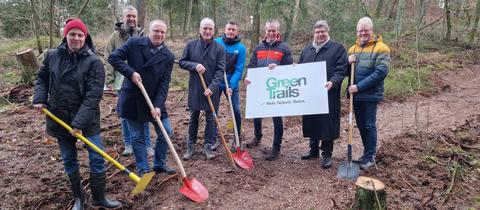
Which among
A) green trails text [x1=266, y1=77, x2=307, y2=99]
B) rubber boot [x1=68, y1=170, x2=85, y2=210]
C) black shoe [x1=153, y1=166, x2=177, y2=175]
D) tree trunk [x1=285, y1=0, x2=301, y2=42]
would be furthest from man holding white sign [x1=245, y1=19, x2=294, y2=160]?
tree trunk [x1=285, y1=0, x2=301, y2=42]

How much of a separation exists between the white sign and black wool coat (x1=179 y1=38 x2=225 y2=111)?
65cm

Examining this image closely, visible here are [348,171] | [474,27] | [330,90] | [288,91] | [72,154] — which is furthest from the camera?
[474,27]

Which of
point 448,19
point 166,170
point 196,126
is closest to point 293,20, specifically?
point 196,126

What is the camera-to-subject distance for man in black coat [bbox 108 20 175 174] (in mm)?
4219

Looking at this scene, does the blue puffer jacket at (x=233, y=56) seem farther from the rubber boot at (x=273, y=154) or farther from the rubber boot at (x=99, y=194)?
the rubber boot at (x=99, y=194)

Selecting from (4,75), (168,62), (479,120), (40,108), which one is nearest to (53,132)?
(40,108)

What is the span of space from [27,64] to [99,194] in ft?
22.5

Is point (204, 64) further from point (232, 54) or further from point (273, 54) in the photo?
point (273, 54)

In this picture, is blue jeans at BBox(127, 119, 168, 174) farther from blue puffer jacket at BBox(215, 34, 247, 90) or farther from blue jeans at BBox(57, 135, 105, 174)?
blue puffer jacket at BBox(215, 34, 247, 90)

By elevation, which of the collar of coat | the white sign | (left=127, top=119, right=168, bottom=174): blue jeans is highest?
the collar of coat

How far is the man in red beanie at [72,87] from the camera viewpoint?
11.5ft

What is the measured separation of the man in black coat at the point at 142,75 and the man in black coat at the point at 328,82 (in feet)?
6.90

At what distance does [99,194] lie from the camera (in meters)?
3.89

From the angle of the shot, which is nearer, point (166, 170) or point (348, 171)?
point (166, 170)
